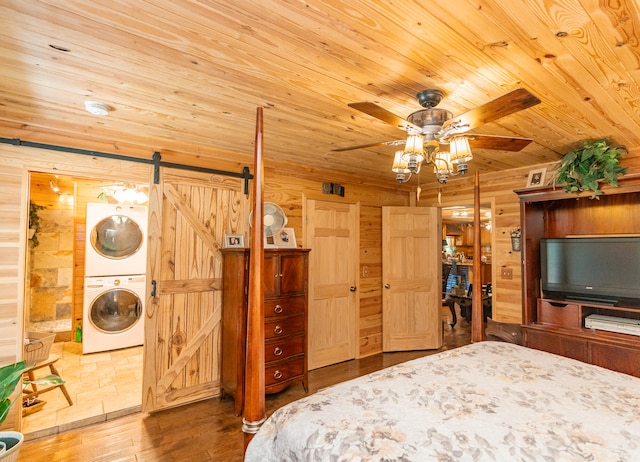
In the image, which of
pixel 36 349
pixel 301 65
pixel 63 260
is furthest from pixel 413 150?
pixel 63 260

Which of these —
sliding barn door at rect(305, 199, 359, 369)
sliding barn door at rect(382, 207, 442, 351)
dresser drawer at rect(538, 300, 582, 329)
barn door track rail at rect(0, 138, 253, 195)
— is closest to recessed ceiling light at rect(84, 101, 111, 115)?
barn door track rail at rect(0, 138, 253, 195)

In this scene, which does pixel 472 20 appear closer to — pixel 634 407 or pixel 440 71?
pixel 440 71

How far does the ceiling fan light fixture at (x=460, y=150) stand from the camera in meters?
1.85

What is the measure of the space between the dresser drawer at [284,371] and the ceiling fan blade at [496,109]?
7.87 feet

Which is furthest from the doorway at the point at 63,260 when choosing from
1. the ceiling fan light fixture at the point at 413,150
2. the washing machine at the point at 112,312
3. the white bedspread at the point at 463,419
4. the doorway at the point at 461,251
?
the doorway at the point at 461,251

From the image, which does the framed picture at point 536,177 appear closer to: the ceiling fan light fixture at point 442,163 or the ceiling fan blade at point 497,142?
the ceiling fan blade at point 497,142

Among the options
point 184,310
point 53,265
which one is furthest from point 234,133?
point 53,265

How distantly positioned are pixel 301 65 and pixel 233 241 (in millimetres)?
1979

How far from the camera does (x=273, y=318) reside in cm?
304

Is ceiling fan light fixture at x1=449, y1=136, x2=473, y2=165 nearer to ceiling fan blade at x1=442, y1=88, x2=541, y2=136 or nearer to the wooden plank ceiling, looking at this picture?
ceiling fan blade at x1=442, y1=88, x2=541, y2=136

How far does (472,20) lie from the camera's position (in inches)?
53.4

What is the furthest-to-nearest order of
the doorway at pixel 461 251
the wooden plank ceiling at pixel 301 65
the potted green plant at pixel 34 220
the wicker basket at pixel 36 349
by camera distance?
the doorway at pixel 461 251 → the potted green plant at pixel 34 220 → the wicker basket at pixel 36 349 → the wooden plank ceiling at pixel 301 65

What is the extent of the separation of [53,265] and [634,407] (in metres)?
6.12

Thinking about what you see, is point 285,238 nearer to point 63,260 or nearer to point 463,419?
point 463,419
